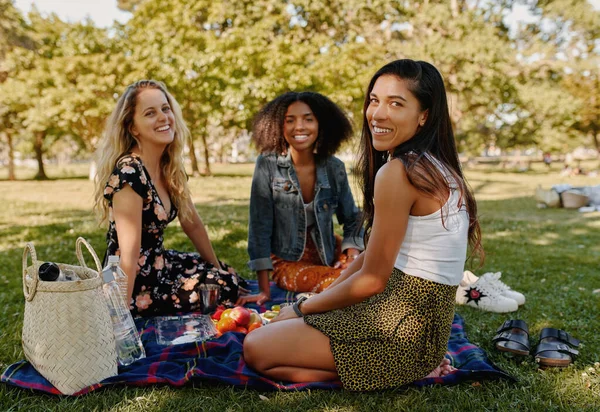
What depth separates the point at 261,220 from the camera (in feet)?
16.2

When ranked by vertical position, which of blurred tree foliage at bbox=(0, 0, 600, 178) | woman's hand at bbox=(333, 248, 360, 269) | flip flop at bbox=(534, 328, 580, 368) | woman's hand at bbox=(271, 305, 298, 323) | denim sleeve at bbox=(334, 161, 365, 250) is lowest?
flip flop at bbox=(534, 328, 580, 368)

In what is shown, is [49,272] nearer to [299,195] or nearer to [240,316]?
[240,316]

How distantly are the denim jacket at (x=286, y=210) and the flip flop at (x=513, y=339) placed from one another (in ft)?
5.61

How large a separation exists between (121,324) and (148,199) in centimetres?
114

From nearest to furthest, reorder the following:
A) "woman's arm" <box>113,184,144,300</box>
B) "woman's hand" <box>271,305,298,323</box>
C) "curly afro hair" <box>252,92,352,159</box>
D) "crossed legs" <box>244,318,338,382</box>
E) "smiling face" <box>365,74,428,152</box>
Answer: "smiling face" <box>365,74,428,152</box> → "crossed legs" <box>244,318,338,382</box> → "woman's hand" <box>271,305,298,323</box> → "woman's arm" <box>113,184,144,300</box> → "curly afro hair" <box>252,92,352,159</box>

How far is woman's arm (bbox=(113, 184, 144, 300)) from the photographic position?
3.78m

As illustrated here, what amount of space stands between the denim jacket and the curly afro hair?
0.39ft

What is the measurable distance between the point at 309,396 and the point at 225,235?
213 inches

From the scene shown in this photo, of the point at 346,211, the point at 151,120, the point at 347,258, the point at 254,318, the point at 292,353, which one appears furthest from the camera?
the point at 346,211

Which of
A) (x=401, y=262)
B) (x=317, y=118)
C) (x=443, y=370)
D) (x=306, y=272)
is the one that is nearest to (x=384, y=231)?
(x=401, y=262)

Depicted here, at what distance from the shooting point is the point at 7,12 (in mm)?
25531

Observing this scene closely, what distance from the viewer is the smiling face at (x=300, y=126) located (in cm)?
484

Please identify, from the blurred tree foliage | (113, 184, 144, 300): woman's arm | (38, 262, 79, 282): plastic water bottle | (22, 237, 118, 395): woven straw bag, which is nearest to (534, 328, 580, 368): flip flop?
(22, 237, 118, 395): woven straw bag

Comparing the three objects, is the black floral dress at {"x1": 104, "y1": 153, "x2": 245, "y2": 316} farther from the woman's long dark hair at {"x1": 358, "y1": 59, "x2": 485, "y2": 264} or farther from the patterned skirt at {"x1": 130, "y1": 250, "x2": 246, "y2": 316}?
the woman's long dark hair at {"x1": 358, "y1": 59, "x2": 485, "y2": 264}
